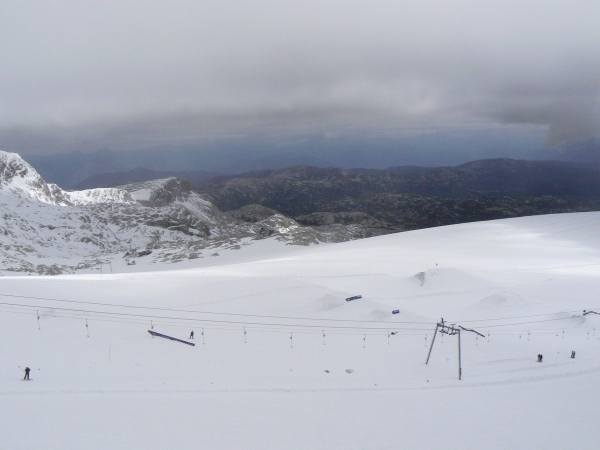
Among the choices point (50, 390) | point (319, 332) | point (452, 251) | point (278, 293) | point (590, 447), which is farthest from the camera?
point (452, 251)

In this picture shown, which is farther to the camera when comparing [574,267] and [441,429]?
[574,267]

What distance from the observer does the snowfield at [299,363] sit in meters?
15.4

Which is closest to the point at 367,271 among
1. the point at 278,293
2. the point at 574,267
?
the point at 278,293

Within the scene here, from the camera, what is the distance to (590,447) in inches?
624

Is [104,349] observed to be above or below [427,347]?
above

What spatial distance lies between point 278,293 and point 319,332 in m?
7.64

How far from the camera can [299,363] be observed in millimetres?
22469

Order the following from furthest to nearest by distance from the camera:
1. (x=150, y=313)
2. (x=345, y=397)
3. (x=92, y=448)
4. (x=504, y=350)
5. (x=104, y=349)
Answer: (x=150, y=313), (x=504, y=350), (x=104, y=349), (x=345, y=397), (x=92, y=448)

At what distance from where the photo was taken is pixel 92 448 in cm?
1324

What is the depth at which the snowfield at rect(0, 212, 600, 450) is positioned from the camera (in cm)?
1542

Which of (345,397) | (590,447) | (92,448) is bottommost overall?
(590,447)

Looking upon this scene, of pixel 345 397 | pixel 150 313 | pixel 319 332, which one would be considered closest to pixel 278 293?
pixel 319 332

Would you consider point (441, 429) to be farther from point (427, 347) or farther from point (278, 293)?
point (278, 293)

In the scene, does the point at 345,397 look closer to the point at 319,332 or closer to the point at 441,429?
the point at 441,429
